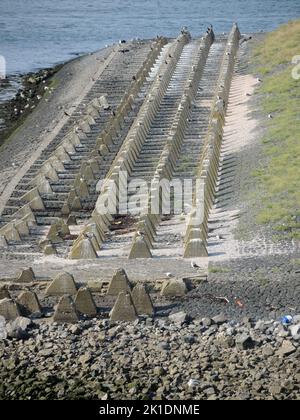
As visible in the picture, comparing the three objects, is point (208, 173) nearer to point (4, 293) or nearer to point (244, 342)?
point (4, 293)

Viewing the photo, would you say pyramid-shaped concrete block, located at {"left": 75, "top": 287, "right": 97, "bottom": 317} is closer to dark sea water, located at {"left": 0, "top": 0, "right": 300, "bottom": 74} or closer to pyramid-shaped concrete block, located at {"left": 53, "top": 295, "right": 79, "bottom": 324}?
pyramid-shaped concrete block, located at {"left": 53, "top": 295, "right": 79, "bottom": 324}

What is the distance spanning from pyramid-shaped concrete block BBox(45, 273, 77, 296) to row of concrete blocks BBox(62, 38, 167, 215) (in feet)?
29.7

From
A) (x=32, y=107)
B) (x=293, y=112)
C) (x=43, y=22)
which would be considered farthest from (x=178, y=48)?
(x=43, y=22)

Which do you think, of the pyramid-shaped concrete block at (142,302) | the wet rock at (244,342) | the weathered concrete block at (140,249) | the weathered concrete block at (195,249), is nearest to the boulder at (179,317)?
the pyramid-shaped concrete block at (142,302)

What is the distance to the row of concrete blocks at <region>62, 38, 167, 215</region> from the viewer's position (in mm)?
37281

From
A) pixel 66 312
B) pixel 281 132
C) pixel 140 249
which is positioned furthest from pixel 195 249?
pixel 281 132

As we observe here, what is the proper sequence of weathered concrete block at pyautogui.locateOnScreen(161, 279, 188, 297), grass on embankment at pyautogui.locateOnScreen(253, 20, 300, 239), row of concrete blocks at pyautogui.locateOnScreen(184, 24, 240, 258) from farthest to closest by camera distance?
1. grass on embankment at pyautogui.locateOnScreen(253, 20, 300, 239)
2. row of concrete blocks at pyautogui.locateOnScreen(184, 24, 240, 258)
3. weathered concrete block at pyautogui.locateOnScreen(161, 279, 188, 297)

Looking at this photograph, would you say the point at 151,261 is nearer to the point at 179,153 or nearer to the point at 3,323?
the point at 3,323

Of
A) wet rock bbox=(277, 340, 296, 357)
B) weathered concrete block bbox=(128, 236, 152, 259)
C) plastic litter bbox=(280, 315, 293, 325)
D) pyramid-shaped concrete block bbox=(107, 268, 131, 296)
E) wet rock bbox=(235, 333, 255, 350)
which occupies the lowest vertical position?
wet rock bbox=(277, 340, 296, 357)

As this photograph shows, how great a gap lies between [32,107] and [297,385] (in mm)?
34866

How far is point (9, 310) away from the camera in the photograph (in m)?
26.5

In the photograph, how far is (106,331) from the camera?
83.8ft

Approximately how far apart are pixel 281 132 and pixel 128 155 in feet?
18.7

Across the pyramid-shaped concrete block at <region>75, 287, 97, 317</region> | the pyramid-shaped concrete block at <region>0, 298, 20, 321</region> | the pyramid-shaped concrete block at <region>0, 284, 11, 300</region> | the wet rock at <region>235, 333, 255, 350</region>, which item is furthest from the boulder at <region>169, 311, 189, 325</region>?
the pyramid-shaped concrete block at <region>0, 284, 11, 300</region>
